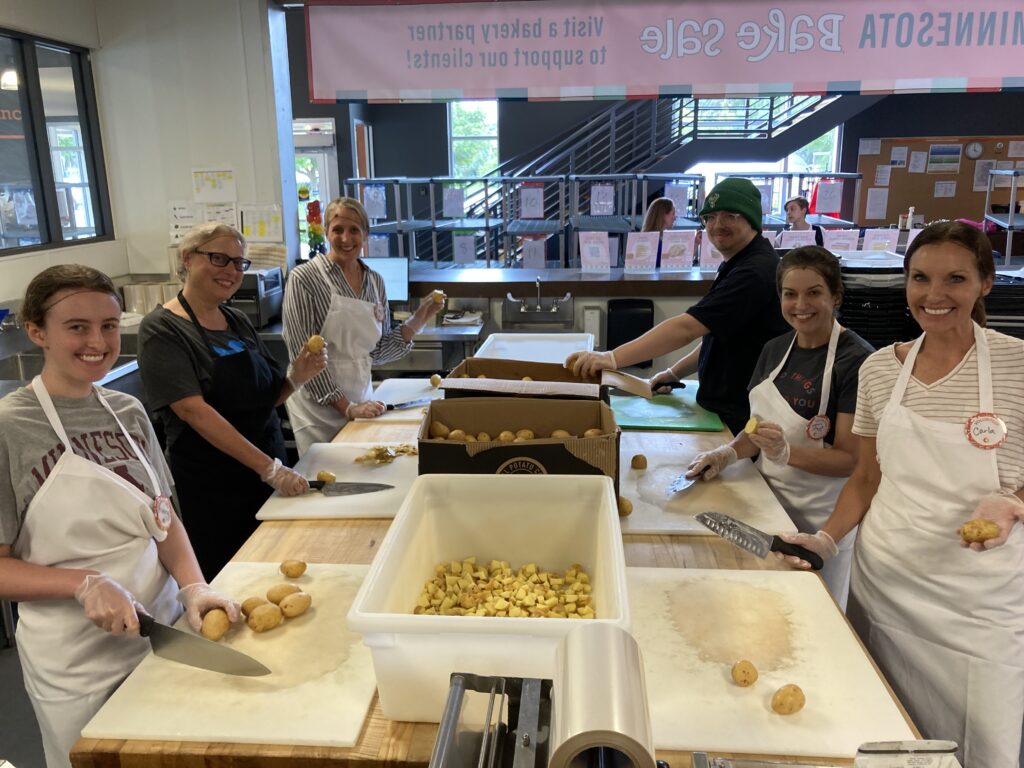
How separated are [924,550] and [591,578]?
2.38 feet

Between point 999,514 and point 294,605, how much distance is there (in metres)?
1.32

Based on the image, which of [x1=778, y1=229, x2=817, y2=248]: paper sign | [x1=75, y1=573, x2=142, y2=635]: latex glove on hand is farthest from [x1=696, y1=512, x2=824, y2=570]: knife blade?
[x1=778, y1=229, x2=817, y2=248]: paper sign

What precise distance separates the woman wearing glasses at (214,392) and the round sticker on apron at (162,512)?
1.19 ft

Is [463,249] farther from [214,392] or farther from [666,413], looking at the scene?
[214,392]

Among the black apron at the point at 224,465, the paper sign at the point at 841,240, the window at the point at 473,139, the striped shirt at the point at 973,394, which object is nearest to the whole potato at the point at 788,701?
the striped shirt at the point at 973,394

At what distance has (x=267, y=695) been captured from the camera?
1.13 metres

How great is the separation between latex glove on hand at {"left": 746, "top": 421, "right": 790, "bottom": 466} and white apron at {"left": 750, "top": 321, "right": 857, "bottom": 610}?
0.09 meters

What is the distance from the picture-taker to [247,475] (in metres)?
2.18

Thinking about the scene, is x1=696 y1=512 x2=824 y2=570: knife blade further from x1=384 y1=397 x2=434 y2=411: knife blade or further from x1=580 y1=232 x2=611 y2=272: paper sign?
Answer: x1=580 y1=232 x2=611 y2=272: paper sign

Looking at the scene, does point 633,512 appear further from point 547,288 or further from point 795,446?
point 547,288

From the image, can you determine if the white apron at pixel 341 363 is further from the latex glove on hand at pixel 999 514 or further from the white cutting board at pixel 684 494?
the latex glove on hand at pixel 999 514

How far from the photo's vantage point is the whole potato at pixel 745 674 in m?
1.13

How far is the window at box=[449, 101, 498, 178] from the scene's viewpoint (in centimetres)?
1048

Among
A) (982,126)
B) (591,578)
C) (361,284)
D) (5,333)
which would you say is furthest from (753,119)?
(591,578)
